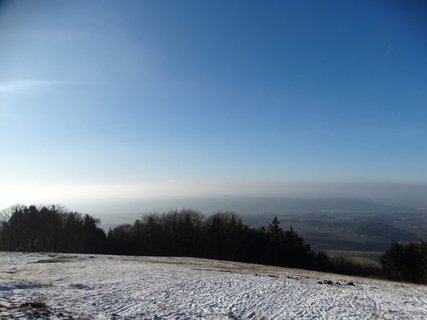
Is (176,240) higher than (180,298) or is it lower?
lower

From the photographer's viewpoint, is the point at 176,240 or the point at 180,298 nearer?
the point at 180,298

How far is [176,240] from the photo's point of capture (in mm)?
71125

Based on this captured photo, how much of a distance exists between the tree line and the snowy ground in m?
46.3

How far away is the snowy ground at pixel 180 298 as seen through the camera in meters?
12.9

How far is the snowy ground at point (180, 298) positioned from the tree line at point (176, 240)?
1823 inches

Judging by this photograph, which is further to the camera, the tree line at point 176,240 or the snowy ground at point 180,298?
the tree line at point 176,240

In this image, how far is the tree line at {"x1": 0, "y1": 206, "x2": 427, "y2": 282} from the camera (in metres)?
65.3

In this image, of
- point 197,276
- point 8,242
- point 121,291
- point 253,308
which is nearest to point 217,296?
point 253,308

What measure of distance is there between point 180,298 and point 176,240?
56065 mm

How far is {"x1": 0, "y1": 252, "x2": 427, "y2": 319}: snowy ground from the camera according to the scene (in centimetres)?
1291

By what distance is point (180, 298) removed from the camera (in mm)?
16188

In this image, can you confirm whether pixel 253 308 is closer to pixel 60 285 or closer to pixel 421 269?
pixel 60 285

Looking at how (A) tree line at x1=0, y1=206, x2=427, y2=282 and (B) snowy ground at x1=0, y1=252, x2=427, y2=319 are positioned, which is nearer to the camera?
(B) snowy ground at x1=0, y1=252, x2=427, y2=319

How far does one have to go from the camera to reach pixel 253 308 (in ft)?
50.9
